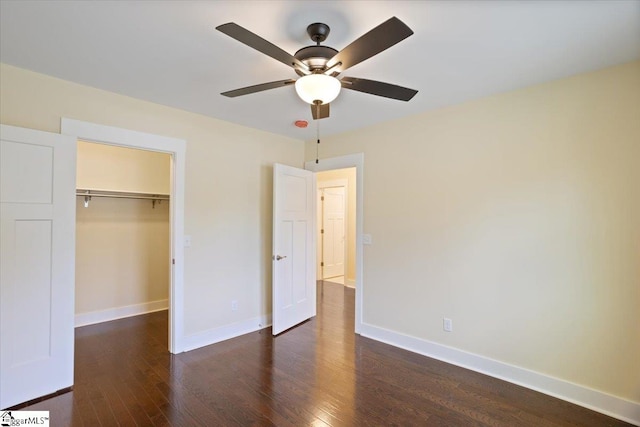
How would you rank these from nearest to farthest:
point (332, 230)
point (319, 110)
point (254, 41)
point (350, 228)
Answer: point (254, 41) < point (319, 110) < point (350, 228) < point (332, 230)

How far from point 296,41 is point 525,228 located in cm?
230

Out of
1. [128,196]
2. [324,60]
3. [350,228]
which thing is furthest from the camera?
[350,228]

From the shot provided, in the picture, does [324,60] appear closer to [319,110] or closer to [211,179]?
[319,110]

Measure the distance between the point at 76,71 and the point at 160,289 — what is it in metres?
3.21

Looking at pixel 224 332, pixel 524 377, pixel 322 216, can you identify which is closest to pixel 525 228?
pixel 524 377

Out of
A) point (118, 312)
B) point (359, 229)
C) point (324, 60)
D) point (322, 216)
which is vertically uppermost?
point (324, 60)

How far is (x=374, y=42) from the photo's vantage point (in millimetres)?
1422

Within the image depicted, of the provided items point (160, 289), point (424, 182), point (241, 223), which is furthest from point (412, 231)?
point (160, 289)

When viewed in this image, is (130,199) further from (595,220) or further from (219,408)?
(595,220)

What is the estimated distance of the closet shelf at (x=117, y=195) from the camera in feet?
12.5

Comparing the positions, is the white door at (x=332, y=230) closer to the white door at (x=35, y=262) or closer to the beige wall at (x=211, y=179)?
the beige wall at (x=211, y=179)

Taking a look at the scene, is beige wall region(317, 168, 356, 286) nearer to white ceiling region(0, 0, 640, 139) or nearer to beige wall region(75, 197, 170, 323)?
beige wall region(75, 197, 170, 323)

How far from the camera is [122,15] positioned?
165cm

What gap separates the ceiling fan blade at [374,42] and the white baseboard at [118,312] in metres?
4.28
